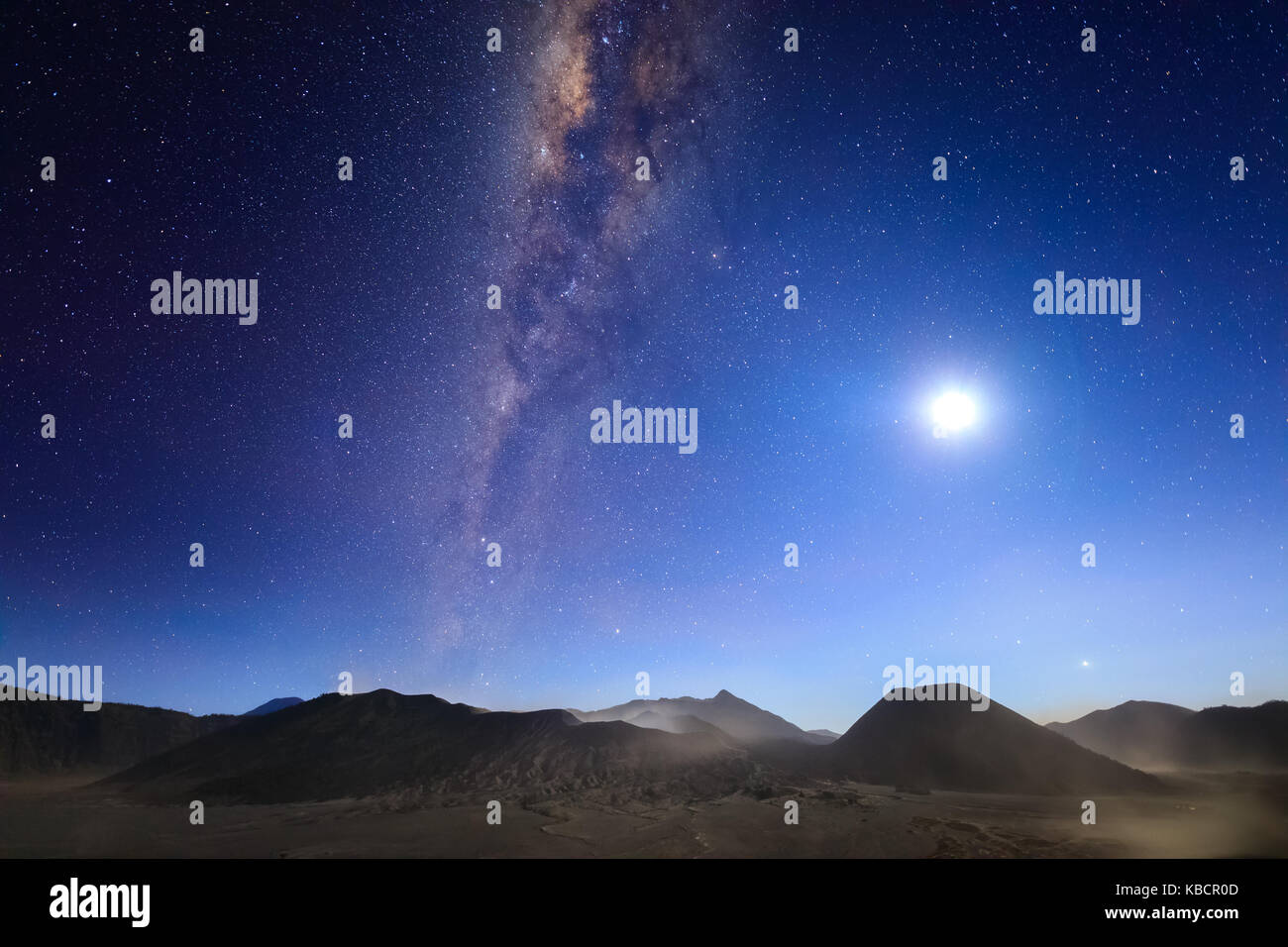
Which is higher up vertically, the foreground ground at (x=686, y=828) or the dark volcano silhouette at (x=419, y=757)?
the foreground ground at (x=686, y=828)

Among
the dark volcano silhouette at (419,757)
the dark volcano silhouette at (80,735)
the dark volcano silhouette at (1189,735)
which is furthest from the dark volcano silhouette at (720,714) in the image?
the dark volcano silhouette at (80,735)

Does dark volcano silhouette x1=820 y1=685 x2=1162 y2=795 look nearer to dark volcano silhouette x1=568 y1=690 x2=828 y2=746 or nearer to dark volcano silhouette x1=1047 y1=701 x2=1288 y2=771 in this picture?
dark volcano silhouette x1=1047 y1=701 x2=1288 y2=771

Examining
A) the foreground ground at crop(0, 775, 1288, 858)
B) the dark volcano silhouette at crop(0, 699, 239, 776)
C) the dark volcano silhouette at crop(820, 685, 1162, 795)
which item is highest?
the foreground ground at crop(0, 775, 1288, 858)

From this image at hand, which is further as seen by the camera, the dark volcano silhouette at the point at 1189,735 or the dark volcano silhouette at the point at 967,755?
the dark volcano silhouette at the point at 1189,735

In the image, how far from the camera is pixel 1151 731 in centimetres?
7219

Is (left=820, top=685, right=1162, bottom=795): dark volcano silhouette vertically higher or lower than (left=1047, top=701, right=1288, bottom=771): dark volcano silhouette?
higher

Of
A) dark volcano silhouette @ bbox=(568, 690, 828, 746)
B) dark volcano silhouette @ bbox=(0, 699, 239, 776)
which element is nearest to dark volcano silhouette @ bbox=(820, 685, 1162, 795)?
dark volcano silhouette @ bbox=(568, 690, 828, 746)

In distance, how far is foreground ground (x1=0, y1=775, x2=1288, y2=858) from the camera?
2684 centimetres

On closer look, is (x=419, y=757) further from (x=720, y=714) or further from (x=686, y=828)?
(x=720, y=714)

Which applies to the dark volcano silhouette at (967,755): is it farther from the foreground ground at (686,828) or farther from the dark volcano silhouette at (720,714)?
the dark volcano silhouette at (720,714)

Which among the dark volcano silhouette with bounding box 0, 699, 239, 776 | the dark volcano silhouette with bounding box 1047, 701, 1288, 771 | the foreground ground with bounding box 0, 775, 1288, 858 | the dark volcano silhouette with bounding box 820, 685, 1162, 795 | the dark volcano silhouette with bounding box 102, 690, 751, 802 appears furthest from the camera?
the dark volcano silhouette with bounding box 0, 699, 239, 776

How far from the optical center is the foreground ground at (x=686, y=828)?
26844mm
